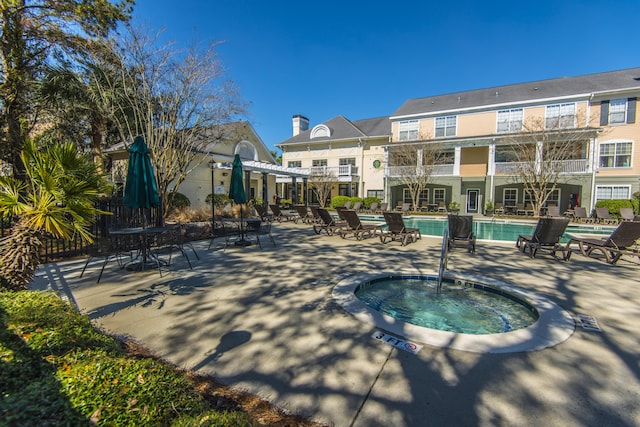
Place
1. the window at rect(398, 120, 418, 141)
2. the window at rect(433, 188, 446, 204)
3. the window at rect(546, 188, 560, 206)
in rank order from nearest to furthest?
1. the window at rect(546, 188, 560, 206)
2. the window at rect(398, 120, 418, 141)
3. the window at rect(433, 188, 446, 204)

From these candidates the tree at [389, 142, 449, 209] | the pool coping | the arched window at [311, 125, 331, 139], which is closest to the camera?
the pool coping

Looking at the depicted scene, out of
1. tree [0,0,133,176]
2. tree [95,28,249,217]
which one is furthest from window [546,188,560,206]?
tree [0,0,133,176]

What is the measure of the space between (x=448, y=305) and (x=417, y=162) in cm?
2171

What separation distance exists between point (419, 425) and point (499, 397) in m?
0.83

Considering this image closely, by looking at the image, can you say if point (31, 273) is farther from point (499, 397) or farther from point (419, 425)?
point (499, 397)

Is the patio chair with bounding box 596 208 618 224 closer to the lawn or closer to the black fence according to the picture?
the lawn

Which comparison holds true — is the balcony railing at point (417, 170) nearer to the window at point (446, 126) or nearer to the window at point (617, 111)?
the window at point (446, 126)

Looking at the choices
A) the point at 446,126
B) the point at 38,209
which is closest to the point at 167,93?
the point at 38,209

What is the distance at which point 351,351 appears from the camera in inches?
125

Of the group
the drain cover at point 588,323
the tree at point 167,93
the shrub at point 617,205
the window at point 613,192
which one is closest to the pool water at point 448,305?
the drain cover at point 588,323

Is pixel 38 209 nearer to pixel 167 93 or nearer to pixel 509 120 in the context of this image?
pixel 167 93

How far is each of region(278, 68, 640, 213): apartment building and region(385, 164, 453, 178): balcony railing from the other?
0.08 meters

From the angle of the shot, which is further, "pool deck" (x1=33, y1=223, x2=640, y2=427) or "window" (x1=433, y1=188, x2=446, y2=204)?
"window" (x1=433, y1=188, x2=446, y2=204)

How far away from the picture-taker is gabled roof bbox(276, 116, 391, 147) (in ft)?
103
